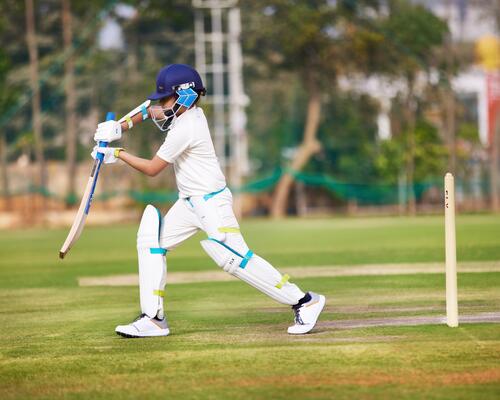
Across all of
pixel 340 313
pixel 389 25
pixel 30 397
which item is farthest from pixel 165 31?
pixel 30 397

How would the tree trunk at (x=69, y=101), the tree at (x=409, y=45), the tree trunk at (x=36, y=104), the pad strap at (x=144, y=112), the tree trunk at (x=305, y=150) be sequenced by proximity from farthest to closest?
the tree trunk at (x=69, y=101) < the tree trunk at (x=305, y=150) < the tree at (x=409, y=45) < the tree trunk at (x=36, y=104) < the pad strap at (x=144, y=112)

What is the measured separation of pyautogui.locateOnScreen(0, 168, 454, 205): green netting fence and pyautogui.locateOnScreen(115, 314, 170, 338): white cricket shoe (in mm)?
36636

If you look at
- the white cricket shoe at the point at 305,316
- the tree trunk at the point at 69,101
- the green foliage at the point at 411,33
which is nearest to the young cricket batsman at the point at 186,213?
the white cricket shoe at the point at 305,316

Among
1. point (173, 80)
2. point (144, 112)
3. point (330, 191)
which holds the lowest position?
point (330, 191)

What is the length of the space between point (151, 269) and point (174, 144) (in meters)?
1.02

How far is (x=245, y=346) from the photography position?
28.5ft

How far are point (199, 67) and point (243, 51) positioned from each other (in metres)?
3.74

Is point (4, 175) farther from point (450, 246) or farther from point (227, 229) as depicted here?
point (450, 246)

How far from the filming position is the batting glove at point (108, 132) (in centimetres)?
918

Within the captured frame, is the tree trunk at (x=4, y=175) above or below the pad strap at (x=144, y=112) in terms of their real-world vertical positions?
below

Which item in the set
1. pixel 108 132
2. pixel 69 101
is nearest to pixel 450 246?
pixel 108 132

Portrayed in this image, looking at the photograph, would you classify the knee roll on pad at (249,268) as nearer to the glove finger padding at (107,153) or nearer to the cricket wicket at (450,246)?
the glove finger padding at (107,153)

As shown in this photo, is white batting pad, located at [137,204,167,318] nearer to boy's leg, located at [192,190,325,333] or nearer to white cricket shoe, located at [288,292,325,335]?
boy's leg, located at [192,190,325,333]

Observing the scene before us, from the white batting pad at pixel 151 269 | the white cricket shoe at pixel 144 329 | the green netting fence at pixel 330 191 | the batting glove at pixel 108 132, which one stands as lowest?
the green netting fence at pixel 330 191
